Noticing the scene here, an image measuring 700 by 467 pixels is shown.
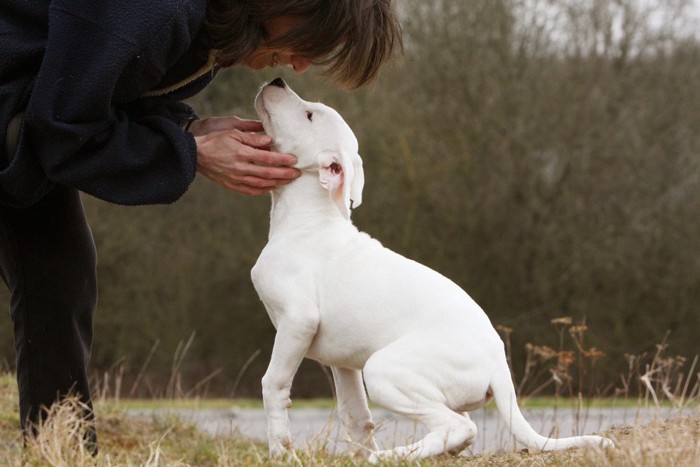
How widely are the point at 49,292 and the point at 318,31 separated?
146cm

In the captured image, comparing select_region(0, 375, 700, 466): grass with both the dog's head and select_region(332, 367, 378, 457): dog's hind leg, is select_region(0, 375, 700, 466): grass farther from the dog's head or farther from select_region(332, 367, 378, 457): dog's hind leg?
the dog's head

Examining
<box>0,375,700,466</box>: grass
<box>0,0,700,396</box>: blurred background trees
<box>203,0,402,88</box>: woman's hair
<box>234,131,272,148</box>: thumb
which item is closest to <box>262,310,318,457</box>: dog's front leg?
<box>0,375,700,466</box>: grass

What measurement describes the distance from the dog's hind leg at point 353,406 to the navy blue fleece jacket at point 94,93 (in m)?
0.97

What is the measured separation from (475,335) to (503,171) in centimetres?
1275

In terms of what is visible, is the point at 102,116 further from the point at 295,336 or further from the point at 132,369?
the point at 132,369

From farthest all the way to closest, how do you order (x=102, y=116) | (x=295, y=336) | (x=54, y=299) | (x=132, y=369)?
1. (x=132, y=369)
2. (x=54, y=299)
3. (x=295, y=336)
4. (x=102, y=116)

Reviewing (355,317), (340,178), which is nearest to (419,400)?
(355,317)

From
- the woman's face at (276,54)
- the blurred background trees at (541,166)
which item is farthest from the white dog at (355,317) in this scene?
the blurred background trees at (541,166)

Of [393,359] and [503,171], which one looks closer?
[393,359]

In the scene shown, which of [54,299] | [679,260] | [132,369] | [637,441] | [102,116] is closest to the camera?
[637,441]

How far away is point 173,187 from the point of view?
346 centimetres

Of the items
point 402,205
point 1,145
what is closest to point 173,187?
point 1,145

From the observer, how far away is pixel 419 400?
3.28 metres

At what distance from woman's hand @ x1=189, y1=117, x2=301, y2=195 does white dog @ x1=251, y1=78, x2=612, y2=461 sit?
7 centimetres
